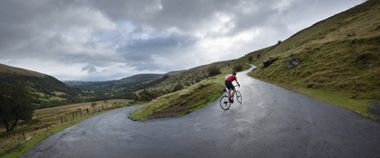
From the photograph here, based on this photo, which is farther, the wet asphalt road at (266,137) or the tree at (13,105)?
the tree at (13,105)

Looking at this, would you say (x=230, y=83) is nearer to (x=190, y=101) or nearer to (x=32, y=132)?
(x=190, y=101)

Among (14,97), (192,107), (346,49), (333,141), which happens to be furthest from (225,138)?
(14,97)

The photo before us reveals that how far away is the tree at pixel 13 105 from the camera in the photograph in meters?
65.6

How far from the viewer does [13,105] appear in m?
67.4

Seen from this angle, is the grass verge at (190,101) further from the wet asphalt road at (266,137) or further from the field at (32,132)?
the field at (32,132)

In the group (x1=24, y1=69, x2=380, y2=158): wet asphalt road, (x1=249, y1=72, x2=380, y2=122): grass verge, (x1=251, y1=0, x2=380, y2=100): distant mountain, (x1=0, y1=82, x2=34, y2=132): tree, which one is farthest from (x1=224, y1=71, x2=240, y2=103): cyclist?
(x1=0, y1=82, x2=34, y2=132): tree

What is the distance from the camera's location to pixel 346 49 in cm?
4603

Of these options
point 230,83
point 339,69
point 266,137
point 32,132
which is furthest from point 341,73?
point 32,132

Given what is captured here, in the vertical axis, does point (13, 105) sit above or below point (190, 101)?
above

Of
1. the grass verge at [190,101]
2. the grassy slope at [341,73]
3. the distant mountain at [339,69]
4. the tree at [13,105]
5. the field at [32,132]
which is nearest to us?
the grassy slope at [341,73]

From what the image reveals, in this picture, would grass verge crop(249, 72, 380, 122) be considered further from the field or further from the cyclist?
the field

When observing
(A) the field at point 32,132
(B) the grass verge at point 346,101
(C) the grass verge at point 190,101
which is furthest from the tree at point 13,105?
(B) the grass verge at point 346,101

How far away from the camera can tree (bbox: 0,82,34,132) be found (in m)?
65.6

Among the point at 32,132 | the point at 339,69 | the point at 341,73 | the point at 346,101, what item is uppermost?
the point at 339,69
